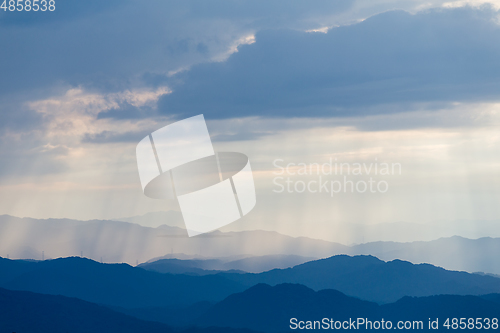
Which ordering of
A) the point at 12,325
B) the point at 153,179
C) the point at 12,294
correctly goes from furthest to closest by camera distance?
the point at 12,294 → the point at 12,325 → the point at 153,179

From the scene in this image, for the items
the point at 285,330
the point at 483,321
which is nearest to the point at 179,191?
the point at 285,330

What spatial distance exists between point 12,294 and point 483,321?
183 m

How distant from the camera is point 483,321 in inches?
7800

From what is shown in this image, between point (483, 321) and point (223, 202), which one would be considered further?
point (483, 321)

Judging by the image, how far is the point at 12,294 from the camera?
623ft

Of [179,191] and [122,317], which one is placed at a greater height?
[122,317]

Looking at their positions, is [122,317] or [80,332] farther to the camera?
[122,317]

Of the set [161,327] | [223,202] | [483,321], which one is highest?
[483,321]

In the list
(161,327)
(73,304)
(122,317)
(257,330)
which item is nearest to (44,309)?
(73,304)

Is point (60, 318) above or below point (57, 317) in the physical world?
below

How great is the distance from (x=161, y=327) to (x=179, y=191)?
15957 centimetres

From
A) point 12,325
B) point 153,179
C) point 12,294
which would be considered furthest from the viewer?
point 12,294

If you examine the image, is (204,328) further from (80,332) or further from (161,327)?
(80,332)

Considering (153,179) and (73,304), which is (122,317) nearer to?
(73,304)
